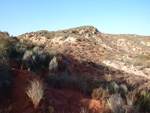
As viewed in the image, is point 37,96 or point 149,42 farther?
point 149,42

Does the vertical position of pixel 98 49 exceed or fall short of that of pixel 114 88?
it exceeds it

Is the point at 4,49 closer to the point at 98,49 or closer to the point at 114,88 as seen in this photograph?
the point at 114,88

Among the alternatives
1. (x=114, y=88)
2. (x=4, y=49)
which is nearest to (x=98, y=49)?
(x=114, y=88)

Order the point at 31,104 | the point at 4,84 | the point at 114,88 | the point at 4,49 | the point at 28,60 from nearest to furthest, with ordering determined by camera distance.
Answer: the point at 31,104
the point at 4,84
the point at 4,49
the point at 28,60
the point at 114,88

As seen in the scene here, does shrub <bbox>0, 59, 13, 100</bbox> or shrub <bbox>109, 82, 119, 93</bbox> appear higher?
shrub <bbox>0, 59, 13, 100</bbox>

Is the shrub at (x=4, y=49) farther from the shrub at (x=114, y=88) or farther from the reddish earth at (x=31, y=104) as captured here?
the shrub at (x=114, y=88)

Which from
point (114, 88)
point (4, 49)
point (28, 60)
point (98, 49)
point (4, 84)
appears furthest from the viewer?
point (98, 49)

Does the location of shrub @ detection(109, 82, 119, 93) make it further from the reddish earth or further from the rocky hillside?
the rocky hillside

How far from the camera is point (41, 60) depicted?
26.5 feet

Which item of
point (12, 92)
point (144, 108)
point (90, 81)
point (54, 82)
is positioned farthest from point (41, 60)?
point (144, 108)

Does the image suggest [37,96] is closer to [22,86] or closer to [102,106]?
[22,86]

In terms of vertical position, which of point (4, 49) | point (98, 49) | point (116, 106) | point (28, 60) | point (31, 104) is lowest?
point (116, 106)

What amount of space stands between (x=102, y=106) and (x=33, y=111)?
2494 mm

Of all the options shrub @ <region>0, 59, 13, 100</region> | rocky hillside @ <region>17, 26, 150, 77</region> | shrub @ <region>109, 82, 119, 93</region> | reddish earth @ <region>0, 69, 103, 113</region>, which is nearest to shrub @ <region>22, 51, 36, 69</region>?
reddish earth @ <region>0, 69, 103, 113</region>
